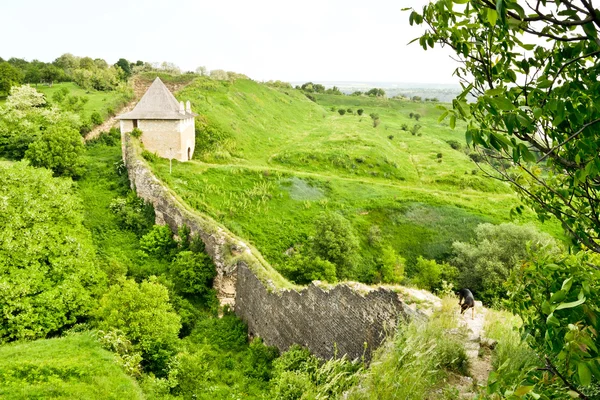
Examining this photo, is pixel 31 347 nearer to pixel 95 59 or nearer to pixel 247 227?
pixel 247 227

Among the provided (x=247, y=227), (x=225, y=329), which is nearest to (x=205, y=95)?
(x=247, y=227)

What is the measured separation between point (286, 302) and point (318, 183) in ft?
63.7

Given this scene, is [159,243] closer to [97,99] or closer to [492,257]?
[492,257]

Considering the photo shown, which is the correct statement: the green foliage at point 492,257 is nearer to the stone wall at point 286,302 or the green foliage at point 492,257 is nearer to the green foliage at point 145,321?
the stone wall at point 286,302

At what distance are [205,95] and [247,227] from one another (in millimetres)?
27280

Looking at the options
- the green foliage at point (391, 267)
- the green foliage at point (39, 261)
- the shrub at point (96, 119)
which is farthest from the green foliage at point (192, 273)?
the shrub at point (96, 119)

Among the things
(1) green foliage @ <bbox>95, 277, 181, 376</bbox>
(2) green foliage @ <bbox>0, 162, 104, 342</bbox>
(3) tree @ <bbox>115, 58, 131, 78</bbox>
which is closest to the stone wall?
(1) green foliage @ <bbox>95, 277, 181, 376</bbox>

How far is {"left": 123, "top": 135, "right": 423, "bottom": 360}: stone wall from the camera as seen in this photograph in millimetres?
10336

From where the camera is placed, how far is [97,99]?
4756 cm

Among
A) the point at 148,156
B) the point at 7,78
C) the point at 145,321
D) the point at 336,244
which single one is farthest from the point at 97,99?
the point at 145,321

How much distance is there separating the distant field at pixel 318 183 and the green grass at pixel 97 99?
6.99 meters

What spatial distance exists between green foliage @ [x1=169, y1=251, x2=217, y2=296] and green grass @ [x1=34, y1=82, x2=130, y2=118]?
27517 millimetres

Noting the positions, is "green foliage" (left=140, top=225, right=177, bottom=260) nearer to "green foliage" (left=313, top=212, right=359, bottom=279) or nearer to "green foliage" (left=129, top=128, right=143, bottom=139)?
"green foliage" (left=313, top=212, right=359, bottom=279)

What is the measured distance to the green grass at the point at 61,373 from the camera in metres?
9.23
